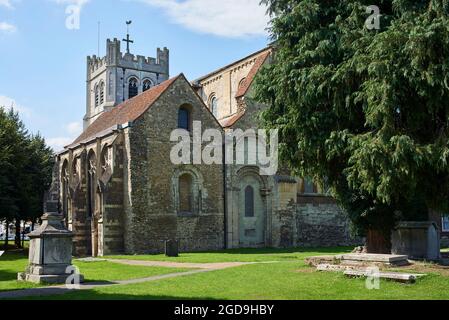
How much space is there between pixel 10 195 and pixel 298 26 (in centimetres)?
2444

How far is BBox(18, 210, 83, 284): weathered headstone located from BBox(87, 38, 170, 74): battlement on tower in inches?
1873

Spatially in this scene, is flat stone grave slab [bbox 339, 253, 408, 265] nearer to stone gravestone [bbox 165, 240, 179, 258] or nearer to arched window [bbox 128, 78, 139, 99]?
stone gravestone [bbox 165, 240, 179, 258]

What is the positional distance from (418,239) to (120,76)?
154 ft

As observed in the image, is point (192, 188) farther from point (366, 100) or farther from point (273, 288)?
point (273, 288)

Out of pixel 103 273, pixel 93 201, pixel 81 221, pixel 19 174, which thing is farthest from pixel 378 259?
pixel 19 174

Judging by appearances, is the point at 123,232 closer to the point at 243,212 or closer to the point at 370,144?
the point at 243,212

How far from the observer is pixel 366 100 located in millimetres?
14797

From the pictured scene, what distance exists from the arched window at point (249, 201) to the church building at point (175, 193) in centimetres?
6

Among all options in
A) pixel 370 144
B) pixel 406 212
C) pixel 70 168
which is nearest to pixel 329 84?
pixel 370 144

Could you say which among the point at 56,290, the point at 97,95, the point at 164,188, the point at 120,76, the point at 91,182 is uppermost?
the point at 120,76

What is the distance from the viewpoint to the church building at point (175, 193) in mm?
29281

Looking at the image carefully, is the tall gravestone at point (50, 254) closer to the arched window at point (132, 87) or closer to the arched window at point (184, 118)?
the arched window at point (184, 118)

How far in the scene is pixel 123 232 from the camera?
96.1 ft

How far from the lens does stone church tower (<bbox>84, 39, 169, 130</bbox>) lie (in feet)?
199
